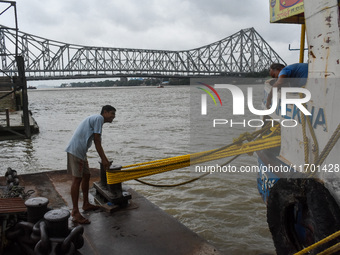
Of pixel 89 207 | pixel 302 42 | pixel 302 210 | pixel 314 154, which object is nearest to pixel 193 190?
pixel 89 207

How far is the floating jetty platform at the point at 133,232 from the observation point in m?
3.46

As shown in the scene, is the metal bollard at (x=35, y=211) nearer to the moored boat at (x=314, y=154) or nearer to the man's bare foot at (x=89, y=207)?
the man's bare foot at (x=89, y=207)

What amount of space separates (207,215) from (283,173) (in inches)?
112

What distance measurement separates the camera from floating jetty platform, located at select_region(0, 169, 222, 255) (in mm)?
3461

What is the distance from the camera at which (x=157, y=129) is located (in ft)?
58.4

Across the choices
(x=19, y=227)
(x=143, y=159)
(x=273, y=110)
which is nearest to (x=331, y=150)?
(x=273, y=110)

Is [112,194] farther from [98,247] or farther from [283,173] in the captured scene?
[283,173]

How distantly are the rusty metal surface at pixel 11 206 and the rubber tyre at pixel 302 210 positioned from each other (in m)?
2.53

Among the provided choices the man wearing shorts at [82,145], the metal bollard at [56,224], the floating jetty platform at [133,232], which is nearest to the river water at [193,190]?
the floating jetty platform at [133,232]

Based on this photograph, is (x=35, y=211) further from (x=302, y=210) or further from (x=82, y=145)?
(x=302, y=210)

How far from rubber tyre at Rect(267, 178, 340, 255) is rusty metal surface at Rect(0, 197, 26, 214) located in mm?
2533

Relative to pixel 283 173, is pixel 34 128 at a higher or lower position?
lower

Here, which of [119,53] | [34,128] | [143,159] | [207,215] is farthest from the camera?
[119,53]

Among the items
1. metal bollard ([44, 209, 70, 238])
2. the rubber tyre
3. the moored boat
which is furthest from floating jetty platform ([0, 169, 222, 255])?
the moored boat
